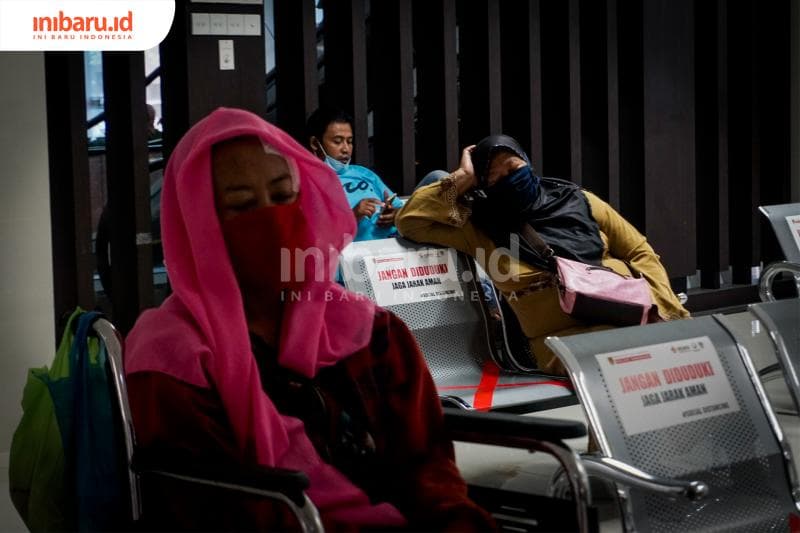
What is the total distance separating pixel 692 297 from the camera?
7.77 m

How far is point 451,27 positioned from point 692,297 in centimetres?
289

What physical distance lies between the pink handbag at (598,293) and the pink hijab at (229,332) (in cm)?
219

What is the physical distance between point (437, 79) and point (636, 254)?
82.9 inches

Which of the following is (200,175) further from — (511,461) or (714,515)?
(511,461)

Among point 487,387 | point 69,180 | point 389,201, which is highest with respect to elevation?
point 69,180

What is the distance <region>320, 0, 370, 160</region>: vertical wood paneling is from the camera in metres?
5.81

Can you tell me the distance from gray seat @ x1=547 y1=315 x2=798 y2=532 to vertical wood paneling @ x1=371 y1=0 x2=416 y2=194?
358 centimetres

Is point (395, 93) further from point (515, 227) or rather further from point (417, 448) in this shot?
point (417, 448)

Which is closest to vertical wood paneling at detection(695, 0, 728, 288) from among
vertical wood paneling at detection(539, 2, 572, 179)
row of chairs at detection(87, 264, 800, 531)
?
vertical wood paneling at detection(539, 2, 572, 179)

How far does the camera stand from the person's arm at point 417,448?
194 centimetres

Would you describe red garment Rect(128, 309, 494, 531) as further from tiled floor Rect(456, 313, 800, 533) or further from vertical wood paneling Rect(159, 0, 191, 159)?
→ vertical wood paneling Rect(159, 0, 191, 159)

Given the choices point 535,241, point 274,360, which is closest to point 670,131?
point 535,241

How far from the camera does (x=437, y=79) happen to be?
20.4ft

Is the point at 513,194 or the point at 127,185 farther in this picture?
the point at 127,185
